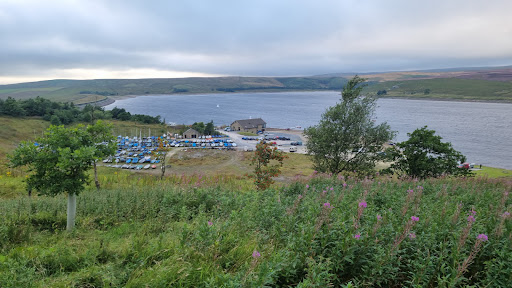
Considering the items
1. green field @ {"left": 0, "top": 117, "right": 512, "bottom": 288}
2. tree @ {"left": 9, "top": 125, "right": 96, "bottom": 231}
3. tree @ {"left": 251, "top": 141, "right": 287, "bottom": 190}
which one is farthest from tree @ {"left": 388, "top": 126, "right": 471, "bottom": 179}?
tree @ {"left": 9, "top": 125, "right": 96, "bottom": 231}

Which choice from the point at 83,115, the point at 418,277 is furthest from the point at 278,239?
the point at 83,115

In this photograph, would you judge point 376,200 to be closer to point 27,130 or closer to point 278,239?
point 278,239

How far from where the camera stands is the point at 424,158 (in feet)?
68.0

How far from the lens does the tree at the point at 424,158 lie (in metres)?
20.1

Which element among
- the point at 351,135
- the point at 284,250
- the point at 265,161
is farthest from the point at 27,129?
the point at 284,250

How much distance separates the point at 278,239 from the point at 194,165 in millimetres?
47240

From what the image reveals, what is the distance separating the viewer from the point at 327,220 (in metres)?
4.09

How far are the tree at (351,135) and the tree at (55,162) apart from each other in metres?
15.1

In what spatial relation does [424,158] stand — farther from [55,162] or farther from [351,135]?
[55,162]

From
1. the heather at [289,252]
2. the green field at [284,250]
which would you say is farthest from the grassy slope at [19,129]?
the heather at [289,252]

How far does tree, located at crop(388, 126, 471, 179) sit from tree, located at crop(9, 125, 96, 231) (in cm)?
1976

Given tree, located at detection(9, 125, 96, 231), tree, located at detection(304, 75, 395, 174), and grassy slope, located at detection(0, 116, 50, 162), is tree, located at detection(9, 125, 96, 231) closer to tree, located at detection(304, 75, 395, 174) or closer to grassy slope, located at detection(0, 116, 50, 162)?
tree, located at detection(304, 75, 395, 174)

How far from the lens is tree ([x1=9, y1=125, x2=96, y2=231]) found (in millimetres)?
6348

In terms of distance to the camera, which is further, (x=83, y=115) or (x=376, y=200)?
(x=83, y=115)
